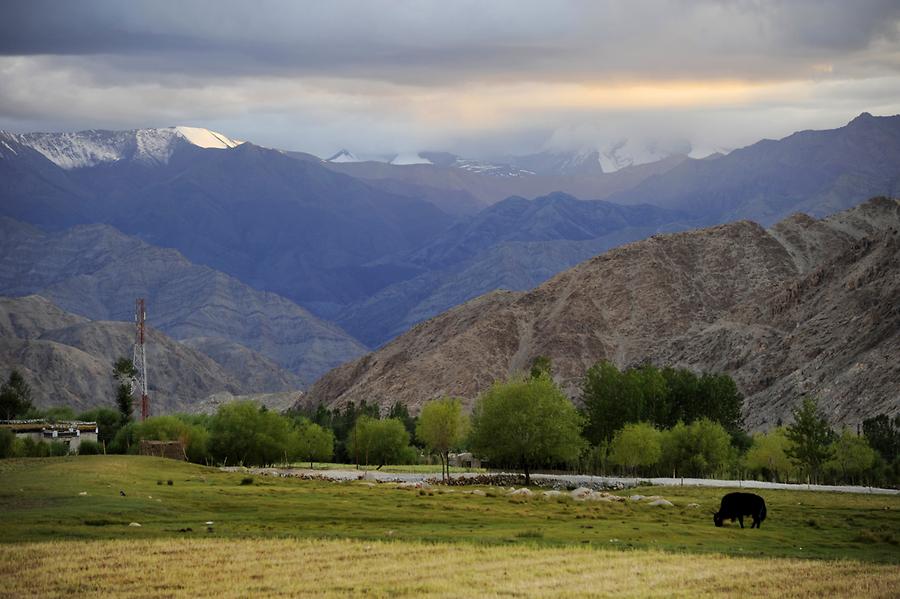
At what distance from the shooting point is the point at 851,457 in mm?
117500

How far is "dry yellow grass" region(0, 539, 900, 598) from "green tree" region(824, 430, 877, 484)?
71.3 m

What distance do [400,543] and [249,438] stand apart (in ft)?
264

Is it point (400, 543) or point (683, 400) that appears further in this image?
point (683, 400)

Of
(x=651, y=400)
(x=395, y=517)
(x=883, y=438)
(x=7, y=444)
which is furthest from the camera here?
(x=651, y=400)

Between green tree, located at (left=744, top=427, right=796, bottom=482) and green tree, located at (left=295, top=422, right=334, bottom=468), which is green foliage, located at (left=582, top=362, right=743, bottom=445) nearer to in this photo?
green tree, located at (left=744, top=427, right=796, bottom=482)

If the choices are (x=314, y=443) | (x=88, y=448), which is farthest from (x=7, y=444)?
(x=314, y=443)

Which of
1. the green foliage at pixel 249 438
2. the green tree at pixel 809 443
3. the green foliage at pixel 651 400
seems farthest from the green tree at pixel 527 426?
the green foliage at pixel 249 438

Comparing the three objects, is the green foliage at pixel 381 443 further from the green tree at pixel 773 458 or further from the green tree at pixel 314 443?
the green tree at pixel 773 458

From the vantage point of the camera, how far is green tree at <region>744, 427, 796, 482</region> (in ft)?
405

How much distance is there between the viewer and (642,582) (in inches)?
1729

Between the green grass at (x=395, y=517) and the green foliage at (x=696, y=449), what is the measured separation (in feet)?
116

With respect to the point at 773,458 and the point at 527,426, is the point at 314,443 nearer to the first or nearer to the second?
the point at 527,426

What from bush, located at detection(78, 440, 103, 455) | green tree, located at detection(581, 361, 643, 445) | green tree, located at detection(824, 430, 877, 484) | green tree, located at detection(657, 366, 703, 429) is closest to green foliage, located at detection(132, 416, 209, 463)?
bush, located at detection(78, 440, 103, 455)

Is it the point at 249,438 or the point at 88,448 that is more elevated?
the point at 249,438
